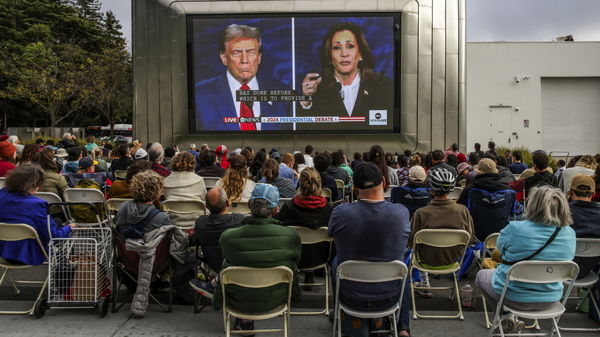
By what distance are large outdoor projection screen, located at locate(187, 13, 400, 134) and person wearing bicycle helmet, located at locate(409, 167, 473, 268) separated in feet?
37.1

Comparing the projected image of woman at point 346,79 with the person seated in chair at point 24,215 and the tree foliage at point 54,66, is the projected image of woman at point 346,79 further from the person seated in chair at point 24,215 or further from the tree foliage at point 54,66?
the tree foliage at point 54,66

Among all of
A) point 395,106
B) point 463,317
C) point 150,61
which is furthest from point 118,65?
point 463,317

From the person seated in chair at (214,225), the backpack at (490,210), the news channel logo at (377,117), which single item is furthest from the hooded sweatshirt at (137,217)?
the news channel logo at (377,117)

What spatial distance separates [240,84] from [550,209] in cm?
1318

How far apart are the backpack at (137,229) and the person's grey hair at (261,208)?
4.02 feet

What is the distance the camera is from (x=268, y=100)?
52.6 ft

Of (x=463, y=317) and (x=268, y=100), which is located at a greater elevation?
(x=268, y=100)

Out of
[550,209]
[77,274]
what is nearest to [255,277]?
[77,274]

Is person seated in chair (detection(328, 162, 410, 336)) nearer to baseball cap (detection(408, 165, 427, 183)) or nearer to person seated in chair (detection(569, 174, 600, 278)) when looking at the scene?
person seated in chair (detection(569, 174, 600, 278))

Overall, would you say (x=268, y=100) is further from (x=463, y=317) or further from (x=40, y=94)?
(x=40, y=94)

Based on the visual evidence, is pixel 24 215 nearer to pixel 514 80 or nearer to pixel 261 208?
pixel 261 208

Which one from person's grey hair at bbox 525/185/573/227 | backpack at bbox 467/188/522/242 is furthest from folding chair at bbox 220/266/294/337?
backpack at bbox 467/188/522/242

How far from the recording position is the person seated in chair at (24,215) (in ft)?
15.6

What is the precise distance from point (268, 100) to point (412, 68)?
4.71m
